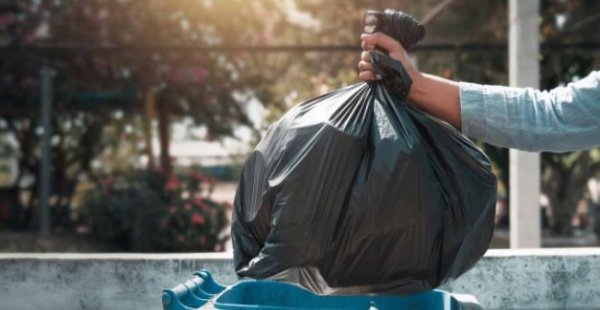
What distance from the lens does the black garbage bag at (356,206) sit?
1878mm

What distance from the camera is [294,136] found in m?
1.96

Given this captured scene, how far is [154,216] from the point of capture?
8.27 meters

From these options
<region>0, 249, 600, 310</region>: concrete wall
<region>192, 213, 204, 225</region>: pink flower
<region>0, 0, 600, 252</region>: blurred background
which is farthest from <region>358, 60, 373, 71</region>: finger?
<region>0, 0, 600, 252</region>: blurred background

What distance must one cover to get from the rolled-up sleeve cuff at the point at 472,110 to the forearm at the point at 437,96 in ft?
0.08

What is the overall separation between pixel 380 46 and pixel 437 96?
21 cm

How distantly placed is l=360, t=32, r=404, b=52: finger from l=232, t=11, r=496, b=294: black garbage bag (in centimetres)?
8

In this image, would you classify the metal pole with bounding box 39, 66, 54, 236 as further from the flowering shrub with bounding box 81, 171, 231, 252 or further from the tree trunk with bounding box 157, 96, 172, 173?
the tree trunk with bounding box 157, 96, 172, 173

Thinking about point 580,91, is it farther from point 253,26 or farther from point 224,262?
point 253,26

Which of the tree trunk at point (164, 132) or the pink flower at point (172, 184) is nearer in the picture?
the pink flower at point (172, 184)

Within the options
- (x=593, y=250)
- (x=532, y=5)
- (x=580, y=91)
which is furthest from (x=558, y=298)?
(x=532, y=5)

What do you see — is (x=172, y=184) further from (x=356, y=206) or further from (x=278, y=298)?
(x=356, y=206)

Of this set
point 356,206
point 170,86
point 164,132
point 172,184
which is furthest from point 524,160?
point 164,132

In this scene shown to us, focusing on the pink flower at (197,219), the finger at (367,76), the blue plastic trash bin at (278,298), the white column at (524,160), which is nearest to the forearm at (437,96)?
the finger at (367,76)

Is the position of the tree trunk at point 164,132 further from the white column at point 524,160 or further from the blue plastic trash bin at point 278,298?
the blue plastic trash bin at point 278,298
